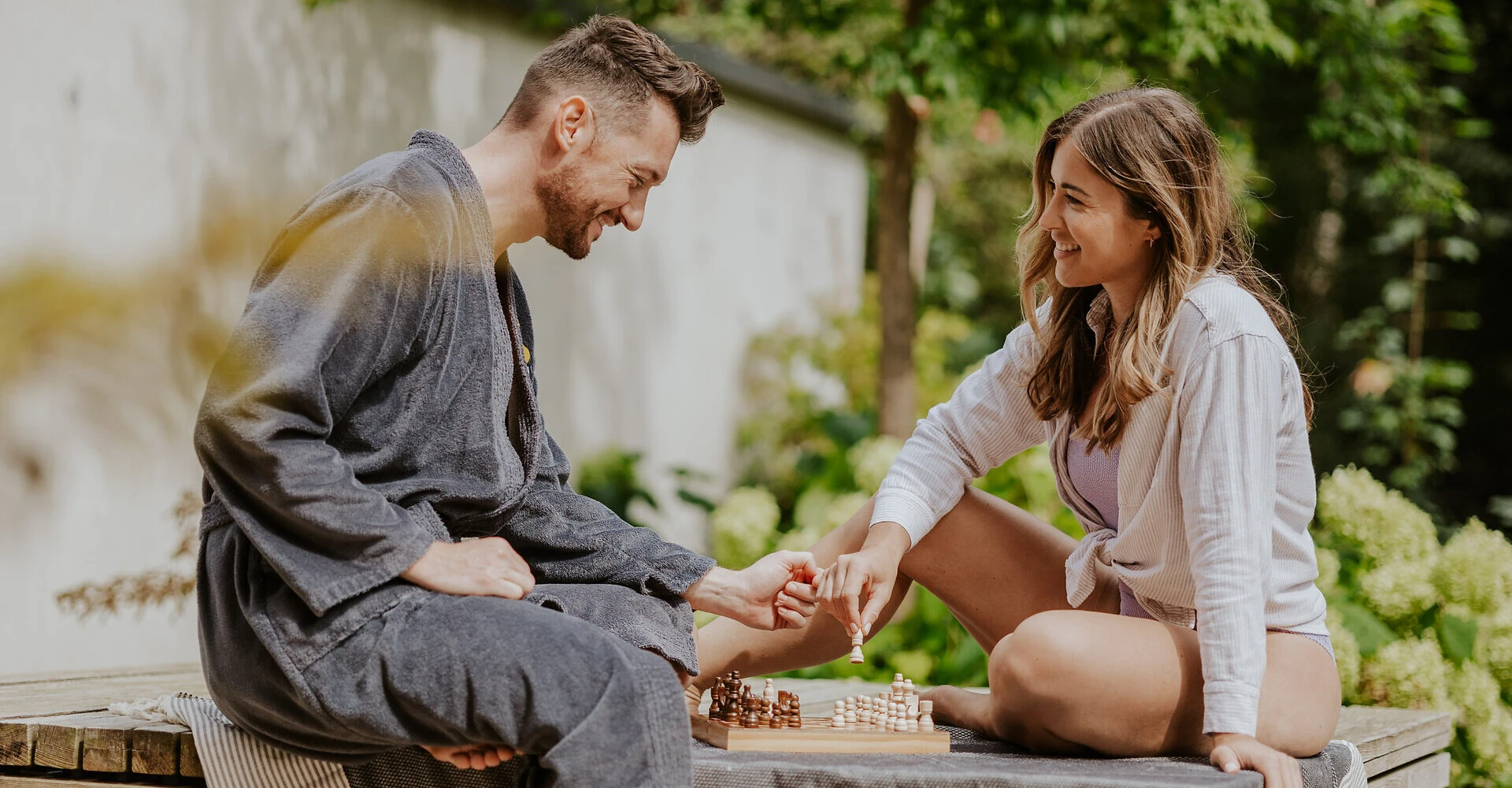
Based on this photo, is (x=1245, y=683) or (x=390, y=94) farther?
(x=390, y=94)

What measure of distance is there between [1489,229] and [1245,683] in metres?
5.89

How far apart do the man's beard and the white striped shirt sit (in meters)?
0.79

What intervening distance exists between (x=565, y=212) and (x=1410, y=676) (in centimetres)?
252

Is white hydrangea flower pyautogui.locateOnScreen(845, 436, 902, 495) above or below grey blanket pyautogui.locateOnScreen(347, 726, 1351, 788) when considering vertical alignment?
below

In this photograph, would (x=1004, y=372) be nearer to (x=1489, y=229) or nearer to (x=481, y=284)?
(x=481, y=284)

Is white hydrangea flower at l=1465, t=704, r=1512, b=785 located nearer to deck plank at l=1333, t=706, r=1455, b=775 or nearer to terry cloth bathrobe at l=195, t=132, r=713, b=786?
deck plank at l=1333, t=706, r=1455, b=775

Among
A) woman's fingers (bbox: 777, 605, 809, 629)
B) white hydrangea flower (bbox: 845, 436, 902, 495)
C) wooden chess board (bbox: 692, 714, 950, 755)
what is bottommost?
white hydrangea flower (bbox: 845, 436, 902, 495)

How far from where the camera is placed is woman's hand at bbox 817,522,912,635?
7.73 ft

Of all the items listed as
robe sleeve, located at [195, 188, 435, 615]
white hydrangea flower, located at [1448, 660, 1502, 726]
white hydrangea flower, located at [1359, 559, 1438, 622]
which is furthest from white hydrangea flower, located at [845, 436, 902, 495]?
robe sleeve, located at [195, 188, 435, 615]

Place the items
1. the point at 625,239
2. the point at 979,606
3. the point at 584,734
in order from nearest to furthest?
1. the point at 584,734
2. the point at 979,606
3. the point at 625,239

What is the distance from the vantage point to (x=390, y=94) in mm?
5305

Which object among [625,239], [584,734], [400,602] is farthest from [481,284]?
[625,239]

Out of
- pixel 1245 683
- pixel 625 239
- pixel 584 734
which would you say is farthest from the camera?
pixel 625 239

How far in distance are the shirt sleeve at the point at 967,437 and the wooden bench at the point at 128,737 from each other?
70 centimetres
